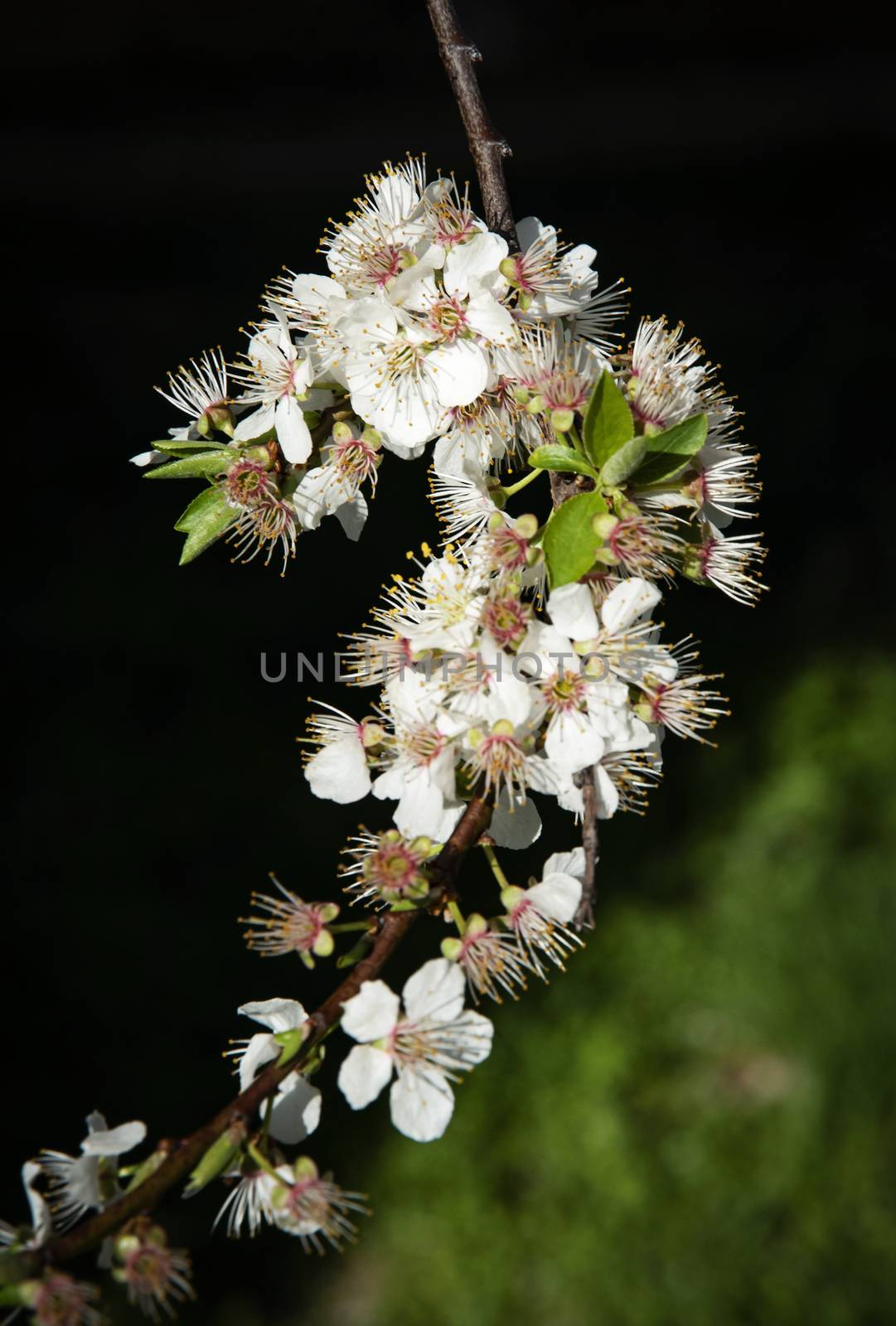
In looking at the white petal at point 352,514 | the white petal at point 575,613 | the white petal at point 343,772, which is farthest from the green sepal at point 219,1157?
the white petal at point 352,514

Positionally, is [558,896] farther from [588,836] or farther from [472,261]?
[472,261]

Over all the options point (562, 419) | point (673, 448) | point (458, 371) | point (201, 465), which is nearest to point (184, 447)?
point (201, 465)

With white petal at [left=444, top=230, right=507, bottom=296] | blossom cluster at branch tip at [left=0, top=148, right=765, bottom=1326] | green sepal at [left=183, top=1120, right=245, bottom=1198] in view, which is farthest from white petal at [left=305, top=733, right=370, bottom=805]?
white petal at [left=444, top=230, right=507, bottom=296]

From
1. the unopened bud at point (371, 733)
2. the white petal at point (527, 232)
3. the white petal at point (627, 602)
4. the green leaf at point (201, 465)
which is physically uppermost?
the white petal at point (527, 232)

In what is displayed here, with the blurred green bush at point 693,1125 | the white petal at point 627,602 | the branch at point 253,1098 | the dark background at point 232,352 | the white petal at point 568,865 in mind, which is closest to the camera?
the branch at point 253,1098

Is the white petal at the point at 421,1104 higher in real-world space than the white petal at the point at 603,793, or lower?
lower

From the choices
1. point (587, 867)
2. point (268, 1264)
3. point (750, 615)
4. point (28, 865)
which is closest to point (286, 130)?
point (750, 615)

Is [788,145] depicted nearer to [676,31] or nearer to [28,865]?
[676,31]

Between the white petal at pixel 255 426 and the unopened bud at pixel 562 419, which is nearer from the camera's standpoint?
the unopened bud at pixel 562 419

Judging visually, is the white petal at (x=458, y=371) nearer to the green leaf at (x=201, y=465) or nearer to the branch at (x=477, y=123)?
the branch at (x=477, y=123)
